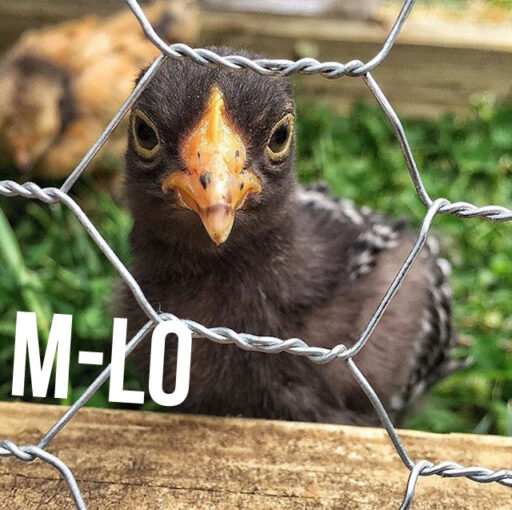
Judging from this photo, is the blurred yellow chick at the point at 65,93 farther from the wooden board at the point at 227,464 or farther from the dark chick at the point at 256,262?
the wooden board at the point at 227,464

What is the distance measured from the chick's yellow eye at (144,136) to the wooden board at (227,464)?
442mm

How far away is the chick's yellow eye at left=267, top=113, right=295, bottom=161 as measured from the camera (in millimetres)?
1320

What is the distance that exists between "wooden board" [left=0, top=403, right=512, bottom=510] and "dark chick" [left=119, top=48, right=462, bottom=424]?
30 cm

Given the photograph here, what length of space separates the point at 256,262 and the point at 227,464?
477 mm

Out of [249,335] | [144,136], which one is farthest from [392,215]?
[249,335]

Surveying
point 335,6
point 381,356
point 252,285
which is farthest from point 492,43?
point 252,285

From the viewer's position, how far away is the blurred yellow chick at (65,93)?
283 cm

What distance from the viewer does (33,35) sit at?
10.0 ft

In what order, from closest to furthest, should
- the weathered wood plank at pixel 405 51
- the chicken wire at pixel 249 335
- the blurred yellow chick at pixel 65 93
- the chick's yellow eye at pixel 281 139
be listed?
the chicken wire at pixel 249 335
the chick's yellow eye at pixel 281 139
the blurred yellow chick at pixel 65 93
the weathered wood plank at pixel 405 51

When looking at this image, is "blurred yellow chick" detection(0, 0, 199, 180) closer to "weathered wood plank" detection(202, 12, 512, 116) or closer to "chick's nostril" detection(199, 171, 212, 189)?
"weathered wood plank" detection(202, 12, 512, 116)

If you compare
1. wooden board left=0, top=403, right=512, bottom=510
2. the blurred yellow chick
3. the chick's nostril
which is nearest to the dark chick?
the chick's nostril

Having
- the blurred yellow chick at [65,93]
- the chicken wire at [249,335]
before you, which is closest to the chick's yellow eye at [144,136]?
the chicken wire at [249,335]

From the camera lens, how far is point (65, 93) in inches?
115

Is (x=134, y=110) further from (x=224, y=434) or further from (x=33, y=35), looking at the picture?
(x=33, y=35)
